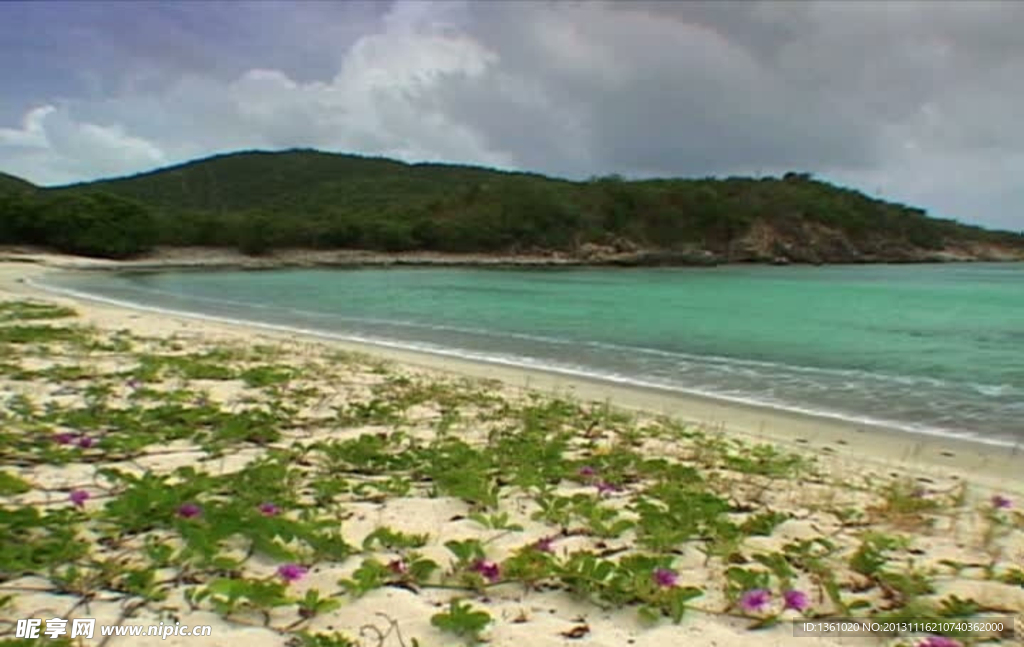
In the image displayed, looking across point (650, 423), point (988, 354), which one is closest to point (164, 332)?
point (650, 423)

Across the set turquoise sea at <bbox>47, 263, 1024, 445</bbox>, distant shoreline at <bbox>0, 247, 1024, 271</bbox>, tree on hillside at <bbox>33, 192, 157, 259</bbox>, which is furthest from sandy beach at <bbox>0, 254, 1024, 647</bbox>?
tree on hillside at <bbox>33, 192, 157, 259</bbox>

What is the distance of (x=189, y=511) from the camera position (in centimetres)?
374

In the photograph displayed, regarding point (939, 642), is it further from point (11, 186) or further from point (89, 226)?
point (11, 186)

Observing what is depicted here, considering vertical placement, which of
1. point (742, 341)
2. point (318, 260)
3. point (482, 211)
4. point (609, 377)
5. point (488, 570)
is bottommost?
point (609, 377)

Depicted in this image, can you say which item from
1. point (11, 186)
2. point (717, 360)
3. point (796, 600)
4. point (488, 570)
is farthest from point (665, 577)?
point (11, 186)

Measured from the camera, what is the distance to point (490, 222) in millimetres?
107500

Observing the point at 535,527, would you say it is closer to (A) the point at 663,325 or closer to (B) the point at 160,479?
(B) the point at 160,479

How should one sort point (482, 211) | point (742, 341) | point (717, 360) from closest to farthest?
point (717, 360) → point (742, 341) → point (482, 211)

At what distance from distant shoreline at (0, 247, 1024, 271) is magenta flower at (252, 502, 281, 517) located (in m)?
61.1

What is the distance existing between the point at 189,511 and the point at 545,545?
6.19 feet

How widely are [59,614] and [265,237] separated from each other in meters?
86.9

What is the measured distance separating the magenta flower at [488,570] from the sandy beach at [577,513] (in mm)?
10

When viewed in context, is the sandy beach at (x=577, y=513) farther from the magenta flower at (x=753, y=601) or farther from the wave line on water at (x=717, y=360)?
the wave line on water at (x=717, y=360)

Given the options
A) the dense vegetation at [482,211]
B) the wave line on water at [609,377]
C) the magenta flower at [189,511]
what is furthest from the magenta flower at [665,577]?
the dense vegetation at [482,211]
